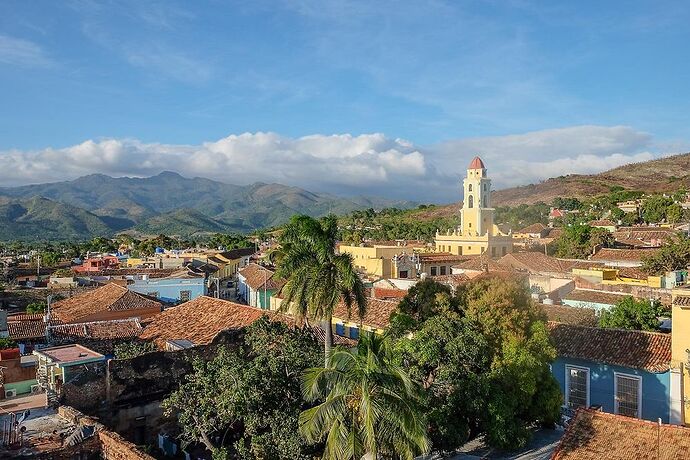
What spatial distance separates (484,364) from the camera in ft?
49.5

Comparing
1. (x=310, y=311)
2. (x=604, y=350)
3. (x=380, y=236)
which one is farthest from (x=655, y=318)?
(x=380, y=236)

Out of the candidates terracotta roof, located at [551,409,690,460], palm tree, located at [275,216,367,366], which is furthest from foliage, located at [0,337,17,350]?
terracotta roof, located at [551,409,690,460]

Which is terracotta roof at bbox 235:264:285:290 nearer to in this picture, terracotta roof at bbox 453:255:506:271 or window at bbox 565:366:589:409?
terracotta roof at bbox 453:255:506:271

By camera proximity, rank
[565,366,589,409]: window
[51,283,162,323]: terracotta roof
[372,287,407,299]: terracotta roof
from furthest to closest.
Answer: [372,287,407,299]: terracotta roof, [51,283,162,323]: terracotta roof, [565,366,589,409]: window

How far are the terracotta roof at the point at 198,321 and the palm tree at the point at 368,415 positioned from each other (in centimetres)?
1404

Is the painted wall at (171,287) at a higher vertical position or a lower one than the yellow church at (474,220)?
lower

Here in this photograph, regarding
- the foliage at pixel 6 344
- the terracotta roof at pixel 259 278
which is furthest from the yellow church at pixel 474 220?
the foliage at pixel 6 344

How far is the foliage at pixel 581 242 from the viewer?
4818 centimetres

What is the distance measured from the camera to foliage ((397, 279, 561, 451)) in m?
13.9

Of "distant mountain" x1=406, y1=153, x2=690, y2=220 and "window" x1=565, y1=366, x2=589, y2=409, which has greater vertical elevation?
"distant mountain" x1=406, y1=153, x2=690, y2=220

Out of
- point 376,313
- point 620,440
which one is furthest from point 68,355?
point 620,440

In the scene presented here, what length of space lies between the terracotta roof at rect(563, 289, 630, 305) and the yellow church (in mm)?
31325

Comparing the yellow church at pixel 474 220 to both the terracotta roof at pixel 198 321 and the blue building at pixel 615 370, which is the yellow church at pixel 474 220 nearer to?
the terracotta roof at pixel 198 321

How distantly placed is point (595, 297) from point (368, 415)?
A: 67.9 ft
